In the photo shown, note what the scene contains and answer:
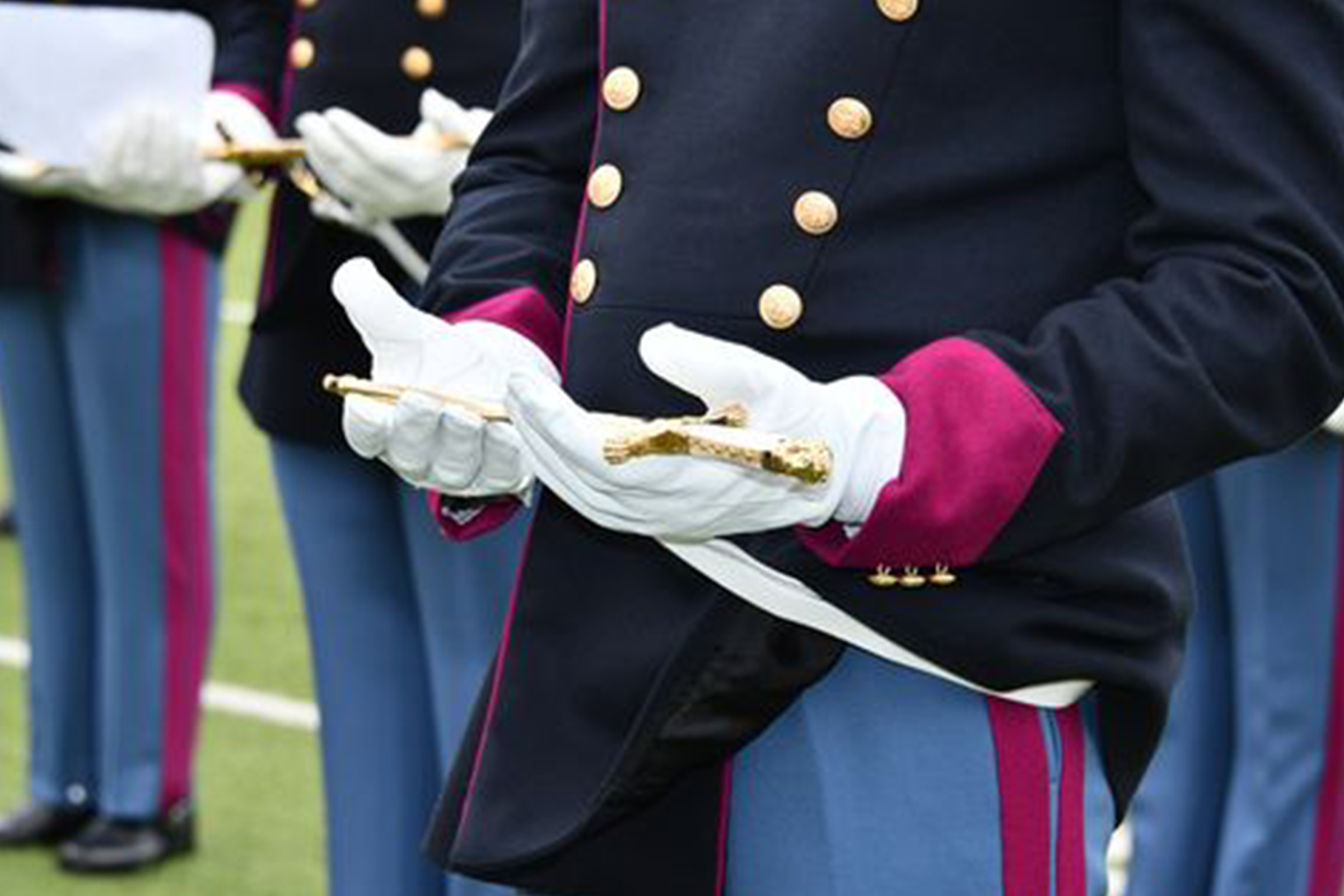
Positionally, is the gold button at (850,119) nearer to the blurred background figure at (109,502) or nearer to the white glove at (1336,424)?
the white glove at (1336,424)

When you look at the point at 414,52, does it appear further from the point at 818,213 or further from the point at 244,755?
the point at 244,755

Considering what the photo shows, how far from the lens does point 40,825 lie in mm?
4098

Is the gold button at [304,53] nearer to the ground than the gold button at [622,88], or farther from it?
nearer to the ground

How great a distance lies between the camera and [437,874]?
10.0 ft

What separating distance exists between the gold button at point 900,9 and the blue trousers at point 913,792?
37cm

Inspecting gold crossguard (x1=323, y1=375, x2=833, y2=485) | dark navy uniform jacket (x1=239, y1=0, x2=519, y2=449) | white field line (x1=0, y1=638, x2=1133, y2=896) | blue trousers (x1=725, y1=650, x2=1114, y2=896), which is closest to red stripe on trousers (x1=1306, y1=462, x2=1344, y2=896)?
dark navy uniform jacket (x1=239, y1=0, x2=519, y2=449)

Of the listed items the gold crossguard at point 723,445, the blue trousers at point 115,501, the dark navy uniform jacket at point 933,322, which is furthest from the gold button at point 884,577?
the blue trousers at point 115,501

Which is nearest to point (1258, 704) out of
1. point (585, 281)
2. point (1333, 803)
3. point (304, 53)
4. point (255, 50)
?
point (1333, 803)

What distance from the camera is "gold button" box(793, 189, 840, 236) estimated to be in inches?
65.2

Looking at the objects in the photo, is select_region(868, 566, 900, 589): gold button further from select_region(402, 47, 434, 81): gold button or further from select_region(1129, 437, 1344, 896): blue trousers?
select_region(1129, 437, 1344, 896): blue trousers

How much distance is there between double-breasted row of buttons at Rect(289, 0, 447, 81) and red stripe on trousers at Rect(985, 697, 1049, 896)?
1360mm

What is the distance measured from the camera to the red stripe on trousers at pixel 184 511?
391 cm

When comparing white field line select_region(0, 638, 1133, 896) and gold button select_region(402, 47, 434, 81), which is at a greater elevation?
gold button select_region(402, 47, 434, 81)

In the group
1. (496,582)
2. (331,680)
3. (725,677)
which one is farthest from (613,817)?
(331,680)
